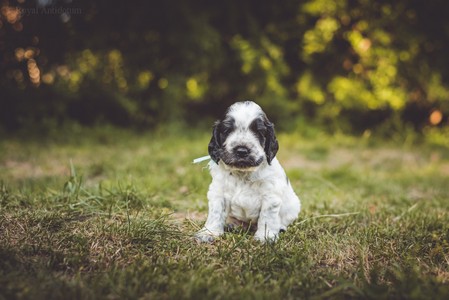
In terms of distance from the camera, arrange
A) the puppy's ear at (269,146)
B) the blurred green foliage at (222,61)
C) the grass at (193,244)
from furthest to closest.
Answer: the blurred green foliage at (222,61), the puppy's ear at (269,146), the grass at (193,244)

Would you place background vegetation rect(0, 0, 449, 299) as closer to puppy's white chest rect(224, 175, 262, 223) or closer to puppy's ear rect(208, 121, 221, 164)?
puppy's white chest rect(224, 175, 262, 223)

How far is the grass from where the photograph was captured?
2.63 meters

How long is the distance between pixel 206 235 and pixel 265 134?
3.12ft

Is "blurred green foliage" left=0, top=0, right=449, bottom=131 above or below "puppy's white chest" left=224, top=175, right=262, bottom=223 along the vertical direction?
above

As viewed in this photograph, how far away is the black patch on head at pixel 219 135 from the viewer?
351 centimetres

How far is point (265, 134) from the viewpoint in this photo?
142 inches

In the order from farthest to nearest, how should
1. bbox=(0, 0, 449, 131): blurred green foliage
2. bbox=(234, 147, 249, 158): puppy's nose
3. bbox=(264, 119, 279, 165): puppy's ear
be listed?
1. bbox=(0, 0, 449, 131): blurred green foliage
2. bbox=(264, 119, 279, 165): puppy's ear
3. bbox=(234, 147, 249, 158): puppy's nose

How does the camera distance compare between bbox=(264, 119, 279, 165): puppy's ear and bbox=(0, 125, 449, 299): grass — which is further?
bbox=(264, 119, 279, 165): puppy's ear

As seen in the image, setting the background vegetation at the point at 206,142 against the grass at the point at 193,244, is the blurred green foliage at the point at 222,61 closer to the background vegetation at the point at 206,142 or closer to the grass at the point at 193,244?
the background vegetation at the point at 206,142

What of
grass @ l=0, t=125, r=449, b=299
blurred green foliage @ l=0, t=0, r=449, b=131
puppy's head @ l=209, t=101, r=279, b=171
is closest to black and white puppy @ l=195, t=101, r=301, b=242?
puppy's head @ l=209, t=101, r=279, b=171

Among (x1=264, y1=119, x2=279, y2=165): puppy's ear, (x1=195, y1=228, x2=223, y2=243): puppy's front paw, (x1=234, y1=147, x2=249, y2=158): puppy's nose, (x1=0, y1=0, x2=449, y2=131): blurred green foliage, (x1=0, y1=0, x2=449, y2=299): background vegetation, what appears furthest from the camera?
(x1=0, y1=0, x2=449, y2=131): blurred green foliage

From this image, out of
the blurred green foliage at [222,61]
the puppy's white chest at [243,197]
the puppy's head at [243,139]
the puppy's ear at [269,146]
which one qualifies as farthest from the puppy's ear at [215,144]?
the blurred green foliage at [222,61]

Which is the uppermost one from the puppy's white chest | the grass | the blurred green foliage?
the blurred green foliage

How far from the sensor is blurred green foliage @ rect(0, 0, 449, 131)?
8.66m
